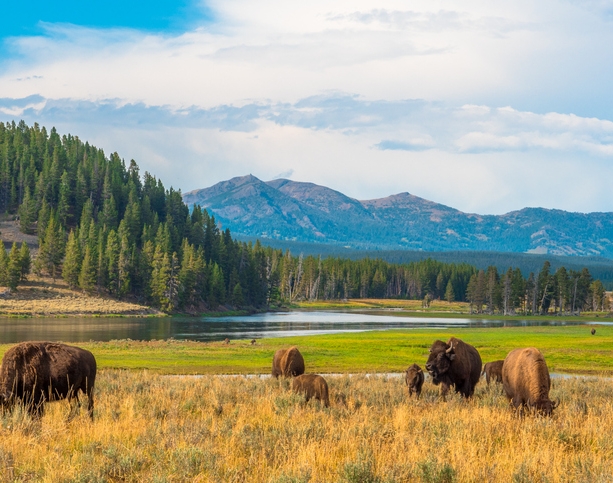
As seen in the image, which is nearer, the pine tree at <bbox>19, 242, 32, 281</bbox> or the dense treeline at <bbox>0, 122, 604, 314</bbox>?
the pine tree at <bbox>19, 242, 32, 281</bbox>

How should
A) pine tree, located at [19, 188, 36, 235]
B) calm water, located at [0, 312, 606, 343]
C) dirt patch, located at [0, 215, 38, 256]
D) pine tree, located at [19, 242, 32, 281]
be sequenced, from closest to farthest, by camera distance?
calm water, located at [0, 312, 606, 343] < pine tree, located at [19, 242, 32, 281] < dirt patch, located at [0, 215, 38, 256] < pine tree, located at [19, 188, 36, 235]

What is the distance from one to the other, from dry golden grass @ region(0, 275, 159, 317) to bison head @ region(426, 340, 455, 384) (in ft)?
285

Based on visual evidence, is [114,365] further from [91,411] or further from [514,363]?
[514,363]

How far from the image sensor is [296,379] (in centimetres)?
2077

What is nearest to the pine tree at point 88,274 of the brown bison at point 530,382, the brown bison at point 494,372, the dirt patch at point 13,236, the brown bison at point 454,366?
the dirt patch at point 13,236

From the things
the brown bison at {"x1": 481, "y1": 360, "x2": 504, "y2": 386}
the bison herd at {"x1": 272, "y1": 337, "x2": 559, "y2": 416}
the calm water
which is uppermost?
the bison herd at {"x1": 272, "y1": 337, "x2": 559, "y2": 416}

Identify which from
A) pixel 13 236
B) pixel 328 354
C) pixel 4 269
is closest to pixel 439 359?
pixel 328 354

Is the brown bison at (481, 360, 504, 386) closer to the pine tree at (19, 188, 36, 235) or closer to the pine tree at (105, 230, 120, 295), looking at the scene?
the pine tree at (105, 230, 120, 295)

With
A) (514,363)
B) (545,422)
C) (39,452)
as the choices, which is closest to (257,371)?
(514,363)

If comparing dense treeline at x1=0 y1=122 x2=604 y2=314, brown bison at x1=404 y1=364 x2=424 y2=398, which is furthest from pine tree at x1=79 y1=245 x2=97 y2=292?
brown bison at x1=404 y1=364 x2=424 y2=398

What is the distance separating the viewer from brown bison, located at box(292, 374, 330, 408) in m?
19.7

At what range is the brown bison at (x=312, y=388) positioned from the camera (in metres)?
19.7

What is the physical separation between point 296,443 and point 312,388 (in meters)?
7.68

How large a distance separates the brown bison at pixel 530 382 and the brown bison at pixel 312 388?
5582 mm
